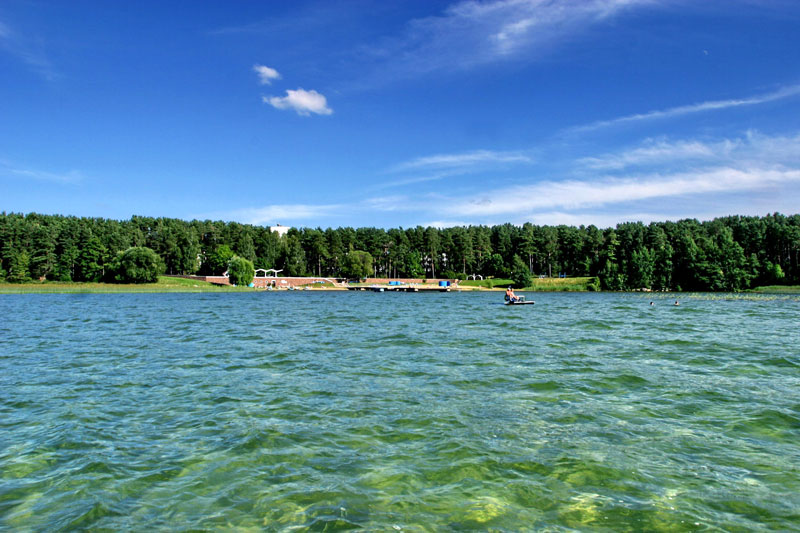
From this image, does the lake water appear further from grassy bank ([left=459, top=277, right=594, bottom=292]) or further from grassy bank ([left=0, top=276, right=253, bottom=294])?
grassy bank ([left=459, top=277, right=594, bottom=292])

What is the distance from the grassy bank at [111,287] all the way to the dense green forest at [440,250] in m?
5.68

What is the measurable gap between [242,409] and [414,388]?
4.92m

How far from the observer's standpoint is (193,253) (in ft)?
469

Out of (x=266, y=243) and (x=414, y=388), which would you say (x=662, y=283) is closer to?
(x=266, y=243)

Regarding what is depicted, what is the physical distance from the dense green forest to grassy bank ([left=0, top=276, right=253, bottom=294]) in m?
5.68

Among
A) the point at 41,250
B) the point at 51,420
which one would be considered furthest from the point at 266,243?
the point at 51,420

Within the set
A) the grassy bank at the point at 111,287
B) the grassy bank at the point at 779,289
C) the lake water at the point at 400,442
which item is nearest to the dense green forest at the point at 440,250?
the grassy bank at the point at 779,289

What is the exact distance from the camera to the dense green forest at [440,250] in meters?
118

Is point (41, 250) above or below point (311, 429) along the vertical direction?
above

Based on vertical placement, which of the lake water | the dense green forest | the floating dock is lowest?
the floating dock

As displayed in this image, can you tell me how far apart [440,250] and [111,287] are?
331 feet

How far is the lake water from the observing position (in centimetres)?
674

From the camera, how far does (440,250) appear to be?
552 feet

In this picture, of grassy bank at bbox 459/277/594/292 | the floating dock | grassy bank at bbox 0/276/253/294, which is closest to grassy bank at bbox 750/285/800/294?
grassy bank at bbox 459/277/594/292
